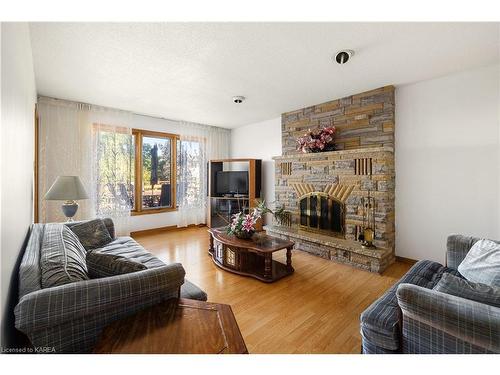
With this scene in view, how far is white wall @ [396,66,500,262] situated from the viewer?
2.59 m

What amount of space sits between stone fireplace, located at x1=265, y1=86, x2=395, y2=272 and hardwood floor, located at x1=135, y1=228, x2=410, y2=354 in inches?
10.8

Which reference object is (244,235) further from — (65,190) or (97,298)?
(65,190)

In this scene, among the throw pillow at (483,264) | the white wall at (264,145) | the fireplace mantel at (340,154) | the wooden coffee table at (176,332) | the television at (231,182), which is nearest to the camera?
the wooden coffee table at (176,332)

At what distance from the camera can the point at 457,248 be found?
2041 mm

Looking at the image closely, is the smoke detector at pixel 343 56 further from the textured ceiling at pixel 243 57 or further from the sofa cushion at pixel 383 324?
the sofa cushion at pixel 383 324

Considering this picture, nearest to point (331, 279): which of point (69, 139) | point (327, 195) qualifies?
point (327, 195)

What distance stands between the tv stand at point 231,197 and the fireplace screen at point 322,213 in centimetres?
135

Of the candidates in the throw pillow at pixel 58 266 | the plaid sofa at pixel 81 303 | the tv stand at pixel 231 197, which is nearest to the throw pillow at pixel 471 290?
the plaid sofa at pixel 81 303

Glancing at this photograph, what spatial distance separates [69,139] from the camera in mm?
3809

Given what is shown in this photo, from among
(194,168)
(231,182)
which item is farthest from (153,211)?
(231,182)

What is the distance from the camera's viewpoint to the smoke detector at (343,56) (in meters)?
2.24

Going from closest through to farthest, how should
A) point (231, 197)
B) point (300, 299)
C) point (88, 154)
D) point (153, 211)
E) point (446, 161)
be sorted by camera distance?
point (300, 299) < point (446, 161) < point (88, 154) < point (153, 211) < point (231, 197)

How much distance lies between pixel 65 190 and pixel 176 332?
8.37 feet

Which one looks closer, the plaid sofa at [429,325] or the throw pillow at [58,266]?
the plaid sofa at [429,325]
